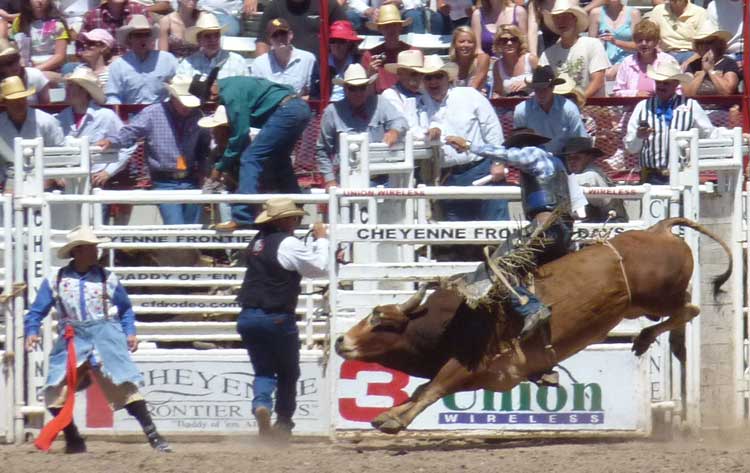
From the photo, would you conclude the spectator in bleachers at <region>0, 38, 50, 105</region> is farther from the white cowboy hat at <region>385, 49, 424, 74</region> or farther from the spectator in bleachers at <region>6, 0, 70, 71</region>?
the white cowboy hat at <region>385, 49, 424, 74</region>

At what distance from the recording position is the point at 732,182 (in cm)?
999

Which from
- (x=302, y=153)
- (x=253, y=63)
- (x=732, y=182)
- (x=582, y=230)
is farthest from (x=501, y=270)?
(x=253, y=63)

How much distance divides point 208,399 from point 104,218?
1.91 m

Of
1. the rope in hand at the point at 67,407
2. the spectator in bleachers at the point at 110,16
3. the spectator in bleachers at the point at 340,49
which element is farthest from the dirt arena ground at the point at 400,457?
the spectator in bleachers at the point at 110,16

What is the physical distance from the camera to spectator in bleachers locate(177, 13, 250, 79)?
11.8 meters

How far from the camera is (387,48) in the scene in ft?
39.2

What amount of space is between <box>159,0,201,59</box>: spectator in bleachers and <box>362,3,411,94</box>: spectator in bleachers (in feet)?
5.19

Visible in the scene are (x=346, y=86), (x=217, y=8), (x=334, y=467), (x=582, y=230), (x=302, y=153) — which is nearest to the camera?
(x=334, y=467)

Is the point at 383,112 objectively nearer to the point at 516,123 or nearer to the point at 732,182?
the point at 516,123

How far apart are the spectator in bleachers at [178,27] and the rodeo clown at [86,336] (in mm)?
3859

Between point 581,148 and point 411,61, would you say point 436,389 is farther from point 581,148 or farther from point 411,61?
point 411,61

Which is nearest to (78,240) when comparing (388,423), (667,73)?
(388,423)

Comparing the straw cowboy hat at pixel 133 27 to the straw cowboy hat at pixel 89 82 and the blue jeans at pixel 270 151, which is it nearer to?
the straw cowboy hat at pixel 89 82

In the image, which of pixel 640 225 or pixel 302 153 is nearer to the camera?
pixel 640 225
